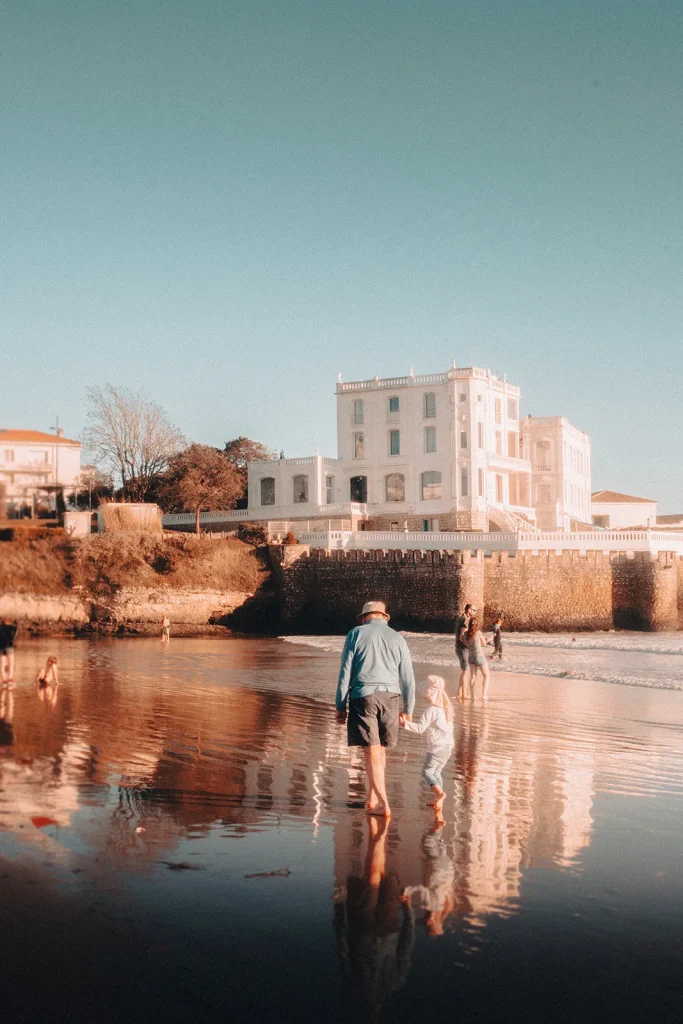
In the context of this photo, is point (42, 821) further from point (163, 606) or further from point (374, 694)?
point (163, 606)

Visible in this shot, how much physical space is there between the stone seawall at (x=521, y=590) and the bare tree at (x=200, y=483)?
13674 mm

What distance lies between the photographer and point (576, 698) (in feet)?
53.5

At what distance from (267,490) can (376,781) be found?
4699 cm

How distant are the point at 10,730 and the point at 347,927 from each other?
7.72 m

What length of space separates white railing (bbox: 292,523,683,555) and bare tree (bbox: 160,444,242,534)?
11.9 m

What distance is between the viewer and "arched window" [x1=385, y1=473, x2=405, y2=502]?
51844mm

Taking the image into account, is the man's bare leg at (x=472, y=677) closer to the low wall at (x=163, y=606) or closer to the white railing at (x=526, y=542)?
the white railing at (x=526, y=542)

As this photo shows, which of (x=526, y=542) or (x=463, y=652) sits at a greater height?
(x=526, y=542)

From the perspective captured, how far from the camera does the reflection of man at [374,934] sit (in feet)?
13.7

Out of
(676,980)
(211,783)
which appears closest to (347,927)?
(676,980)

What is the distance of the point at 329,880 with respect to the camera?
18.2 ft

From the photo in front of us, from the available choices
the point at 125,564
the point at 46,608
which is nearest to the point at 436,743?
the point at 46,608

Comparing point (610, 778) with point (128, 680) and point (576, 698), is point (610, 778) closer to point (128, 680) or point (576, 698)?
point (576, 698)

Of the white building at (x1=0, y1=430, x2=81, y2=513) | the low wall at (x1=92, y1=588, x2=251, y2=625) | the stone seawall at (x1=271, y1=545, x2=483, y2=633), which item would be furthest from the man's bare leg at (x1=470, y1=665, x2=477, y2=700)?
the white building at (x1=0, y1=430, x2=81, y2=513)
